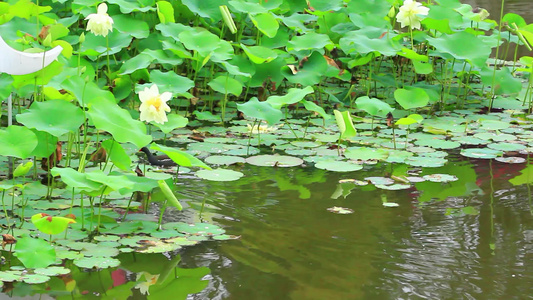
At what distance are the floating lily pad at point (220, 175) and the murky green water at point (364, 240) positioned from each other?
0.10ft

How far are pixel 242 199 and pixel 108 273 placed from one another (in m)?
0.65

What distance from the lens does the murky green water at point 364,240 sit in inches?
66.2

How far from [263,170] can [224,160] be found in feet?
0.52

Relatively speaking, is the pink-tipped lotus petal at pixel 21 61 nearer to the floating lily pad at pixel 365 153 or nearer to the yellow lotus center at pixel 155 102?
the yellow lotus center at pixel 155 102

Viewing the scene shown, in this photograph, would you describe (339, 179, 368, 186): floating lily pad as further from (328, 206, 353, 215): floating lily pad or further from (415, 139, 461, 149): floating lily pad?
(415, 139, 461, 149): floating lily pad

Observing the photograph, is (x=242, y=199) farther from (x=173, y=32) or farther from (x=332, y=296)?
(x=173, y=32)

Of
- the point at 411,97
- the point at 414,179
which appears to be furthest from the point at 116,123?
the point at 411,97

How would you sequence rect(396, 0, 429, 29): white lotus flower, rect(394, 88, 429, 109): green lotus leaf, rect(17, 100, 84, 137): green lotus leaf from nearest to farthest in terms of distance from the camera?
rect(17, 100, 84, 137): green lotus leaf < rect(394, 88, 429, 109): green lotus leaf < rect(396, 0, 429, 29): white lotus flower

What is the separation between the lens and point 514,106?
140 inches

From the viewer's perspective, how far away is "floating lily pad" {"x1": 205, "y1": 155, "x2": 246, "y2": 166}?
8.66 feet

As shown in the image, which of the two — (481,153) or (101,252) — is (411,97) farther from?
(101,252)

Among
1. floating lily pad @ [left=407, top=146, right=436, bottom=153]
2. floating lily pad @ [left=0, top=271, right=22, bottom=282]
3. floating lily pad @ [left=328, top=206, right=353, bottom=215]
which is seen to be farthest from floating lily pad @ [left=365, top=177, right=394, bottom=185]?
floating lily pad @ [left=0, top=271, right=22, bottom=282]

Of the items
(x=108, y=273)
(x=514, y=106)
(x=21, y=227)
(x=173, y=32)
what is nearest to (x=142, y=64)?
(x=173, y=32)

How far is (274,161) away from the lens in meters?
2.69
